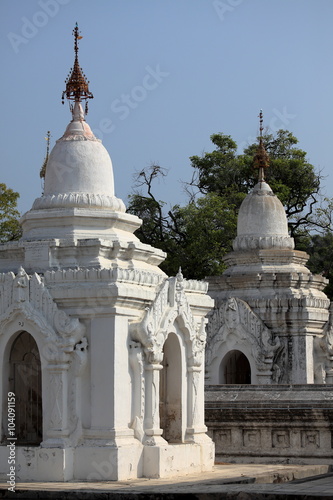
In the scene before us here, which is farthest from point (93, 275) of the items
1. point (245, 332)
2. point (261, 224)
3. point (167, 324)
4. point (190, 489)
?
point (261, 224)

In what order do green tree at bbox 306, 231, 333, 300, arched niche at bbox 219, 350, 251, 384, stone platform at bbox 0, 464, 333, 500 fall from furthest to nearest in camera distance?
1. green tree at bbox 306, 231, 333, 300
2. arched niche at bbox 219, 350, 251, 384
3. stone platform at bbox 0, 464, 333, 500

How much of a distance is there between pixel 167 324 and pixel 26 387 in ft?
8.58

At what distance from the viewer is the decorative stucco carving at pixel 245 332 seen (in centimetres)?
3041

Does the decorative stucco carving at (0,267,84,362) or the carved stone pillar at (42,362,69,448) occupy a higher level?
the decorative stucco carving at (0,267,84,362)

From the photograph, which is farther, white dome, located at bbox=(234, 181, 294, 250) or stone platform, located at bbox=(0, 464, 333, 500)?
white dome, located at bbox=(234, 181, 294, 250)

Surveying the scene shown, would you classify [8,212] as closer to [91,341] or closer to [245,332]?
[245,332]

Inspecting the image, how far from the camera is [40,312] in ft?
60.5

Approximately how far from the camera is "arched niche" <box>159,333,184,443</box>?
2009 cm

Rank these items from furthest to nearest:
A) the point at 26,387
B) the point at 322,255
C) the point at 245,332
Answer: the point at 322,255 → the point at 245,332 → the point at 26,387

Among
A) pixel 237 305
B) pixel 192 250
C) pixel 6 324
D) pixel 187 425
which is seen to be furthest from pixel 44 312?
pixel 192 250

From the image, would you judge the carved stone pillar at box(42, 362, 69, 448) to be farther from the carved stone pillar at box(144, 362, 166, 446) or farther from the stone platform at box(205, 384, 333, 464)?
the stone platform at box(205, 384, 333, 464)

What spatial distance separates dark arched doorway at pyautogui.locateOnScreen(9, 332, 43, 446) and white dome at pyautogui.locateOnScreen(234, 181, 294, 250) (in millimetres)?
13761

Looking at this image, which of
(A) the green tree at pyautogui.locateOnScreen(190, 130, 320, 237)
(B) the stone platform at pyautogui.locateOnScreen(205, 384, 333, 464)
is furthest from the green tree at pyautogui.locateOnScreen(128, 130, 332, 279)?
(B) the stone platform at pyautogui.locateOnScreen(205, 384, 333, 464)

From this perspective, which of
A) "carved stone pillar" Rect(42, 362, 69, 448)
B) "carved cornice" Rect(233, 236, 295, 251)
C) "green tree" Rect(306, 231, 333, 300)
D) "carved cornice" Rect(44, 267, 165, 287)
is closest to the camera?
"carved stone pillar" Rect(42, 362, 69, 448)
